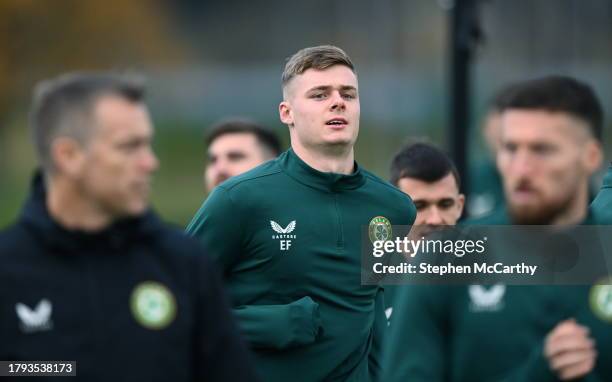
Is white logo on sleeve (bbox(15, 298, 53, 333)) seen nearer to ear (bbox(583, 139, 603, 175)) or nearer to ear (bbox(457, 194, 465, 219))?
ear (bbox(583, 139, 603, 175))

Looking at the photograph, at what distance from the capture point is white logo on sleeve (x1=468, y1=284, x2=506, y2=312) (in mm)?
4254

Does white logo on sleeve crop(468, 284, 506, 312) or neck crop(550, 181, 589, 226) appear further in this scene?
neck crop(550, 181, 589, 226)

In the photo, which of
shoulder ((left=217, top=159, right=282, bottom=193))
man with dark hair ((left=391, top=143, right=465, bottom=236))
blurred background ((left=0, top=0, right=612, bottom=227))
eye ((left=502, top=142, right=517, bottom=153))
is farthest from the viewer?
blurred background ((left=0, top=0, right=612, bottom=227))

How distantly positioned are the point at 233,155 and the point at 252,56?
21.2m

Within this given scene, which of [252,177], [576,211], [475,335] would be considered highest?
[252,177]

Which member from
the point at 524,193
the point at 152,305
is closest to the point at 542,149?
the point at 524,193

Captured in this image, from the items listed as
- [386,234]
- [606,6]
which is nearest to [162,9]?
[606,6]

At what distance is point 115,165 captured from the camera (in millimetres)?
4141

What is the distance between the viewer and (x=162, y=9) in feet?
93.0

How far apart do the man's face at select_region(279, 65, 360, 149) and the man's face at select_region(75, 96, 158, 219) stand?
6.17 ft

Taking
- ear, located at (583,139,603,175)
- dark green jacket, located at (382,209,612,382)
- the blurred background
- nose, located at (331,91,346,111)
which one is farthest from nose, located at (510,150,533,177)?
the blurred background

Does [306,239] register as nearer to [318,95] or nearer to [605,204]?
[318,95]

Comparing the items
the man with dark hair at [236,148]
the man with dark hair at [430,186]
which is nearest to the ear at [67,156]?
the man with dark hair at [430,186]

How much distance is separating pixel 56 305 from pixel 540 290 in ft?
5.05
